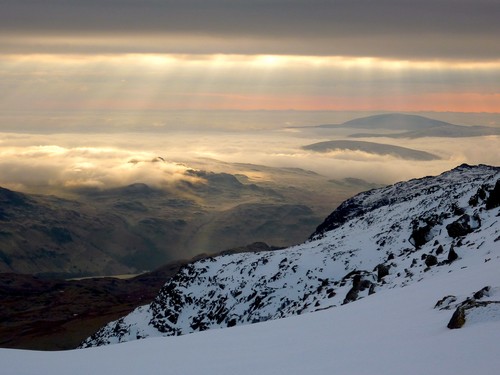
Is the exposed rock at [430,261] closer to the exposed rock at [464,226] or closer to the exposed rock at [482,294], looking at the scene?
the exposed rock at [464,226]

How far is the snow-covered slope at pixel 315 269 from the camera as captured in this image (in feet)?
210

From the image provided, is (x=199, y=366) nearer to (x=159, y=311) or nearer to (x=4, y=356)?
(x=4, y=356)

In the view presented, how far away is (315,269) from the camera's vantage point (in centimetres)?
10331

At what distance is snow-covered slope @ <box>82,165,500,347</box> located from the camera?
6397 centimetres

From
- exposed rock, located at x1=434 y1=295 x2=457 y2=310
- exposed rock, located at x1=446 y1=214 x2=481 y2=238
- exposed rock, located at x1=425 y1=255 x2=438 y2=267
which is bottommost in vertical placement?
exposed rock, located at x1=425 y1=255 x2=438 y2=267

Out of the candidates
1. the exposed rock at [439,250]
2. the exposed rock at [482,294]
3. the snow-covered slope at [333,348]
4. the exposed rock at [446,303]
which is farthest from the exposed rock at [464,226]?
the exposed rock at [482,294]

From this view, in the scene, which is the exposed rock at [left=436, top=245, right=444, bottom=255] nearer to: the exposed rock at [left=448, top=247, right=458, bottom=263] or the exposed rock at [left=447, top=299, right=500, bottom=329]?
the exposed rock at [left=448, top=247, right=458, bottom=263]

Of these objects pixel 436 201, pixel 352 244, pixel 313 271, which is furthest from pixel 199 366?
pixel 436 201

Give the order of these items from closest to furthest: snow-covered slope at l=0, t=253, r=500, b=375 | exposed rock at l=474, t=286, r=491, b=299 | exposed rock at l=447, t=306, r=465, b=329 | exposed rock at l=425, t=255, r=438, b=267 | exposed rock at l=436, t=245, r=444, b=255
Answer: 1. snow-covered slope at l=0, t=253, r=500, b=375
2. exposed rock at l=447, t=306, r=465, b=329
3. exposed rock at l=474, t=286, r=491, b=299
4. exposed rock at l=425, t=255, r=438, b=267
5. exposed rock at l=436, t=245, r=444, b=255

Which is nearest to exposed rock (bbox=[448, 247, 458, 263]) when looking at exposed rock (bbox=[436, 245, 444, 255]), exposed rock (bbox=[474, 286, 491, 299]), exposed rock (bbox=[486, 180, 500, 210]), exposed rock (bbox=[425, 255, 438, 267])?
exposed rock (bbox=[425, 255, 438, 267])

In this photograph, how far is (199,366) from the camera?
22859 mm

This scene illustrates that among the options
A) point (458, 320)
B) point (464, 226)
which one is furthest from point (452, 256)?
point (458, 320)

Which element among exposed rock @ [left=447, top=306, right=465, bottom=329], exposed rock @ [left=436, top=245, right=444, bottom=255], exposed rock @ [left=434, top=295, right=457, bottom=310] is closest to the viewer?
exposed rock @ [left=447, top=306, right=465, bottom=329]

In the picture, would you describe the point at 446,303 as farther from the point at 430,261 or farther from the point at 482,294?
the point at 430,261
